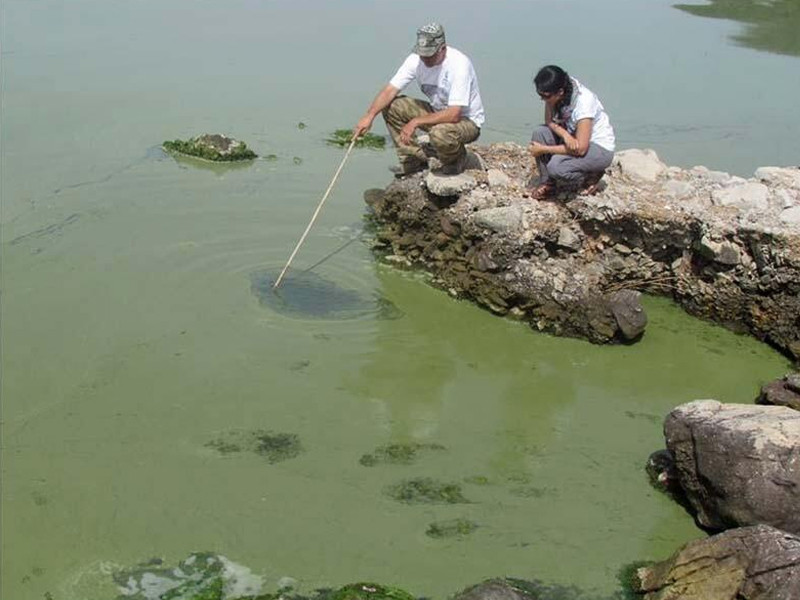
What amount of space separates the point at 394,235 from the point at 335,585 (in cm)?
395

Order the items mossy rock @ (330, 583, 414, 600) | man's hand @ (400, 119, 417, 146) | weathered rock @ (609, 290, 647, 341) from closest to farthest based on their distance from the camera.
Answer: mossy rock @ (330, 583, 414, 600)
weathered rock @ (609, 290, 647, 341)
man's hand @ (400, 119, 417, 146)

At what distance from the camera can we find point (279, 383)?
6051 millimetres

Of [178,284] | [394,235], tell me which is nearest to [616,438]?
[394,235]

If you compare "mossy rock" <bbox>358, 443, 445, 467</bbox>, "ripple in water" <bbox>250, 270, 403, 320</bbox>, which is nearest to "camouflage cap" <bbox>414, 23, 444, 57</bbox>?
"ripple in water" <bbox>250, 270, 403, 320</bbox>

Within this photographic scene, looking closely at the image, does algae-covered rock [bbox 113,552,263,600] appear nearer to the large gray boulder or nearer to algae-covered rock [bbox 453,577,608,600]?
algae-covered rock [bbox 453,577,608,600]

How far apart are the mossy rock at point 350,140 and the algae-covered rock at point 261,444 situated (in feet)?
17.5

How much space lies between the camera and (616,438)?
19.1 feet

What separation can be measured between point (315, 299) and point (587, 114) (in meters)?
2.43

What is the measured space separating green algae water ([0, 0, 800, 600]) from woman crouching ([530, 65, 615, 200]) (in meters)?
1.15

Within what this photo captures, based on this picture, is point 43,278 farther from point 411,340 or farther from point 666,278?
point 666,278

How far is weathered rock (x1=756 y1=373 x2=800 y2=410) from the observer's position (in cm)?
579

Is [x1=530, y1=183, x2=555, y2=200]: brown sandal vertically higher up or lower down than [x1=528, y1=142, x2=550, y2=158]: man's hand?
lower down

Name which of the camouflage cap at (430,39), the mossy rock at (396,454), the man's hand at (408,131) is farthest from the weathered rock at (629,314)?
the camouflage cap at (430,39)

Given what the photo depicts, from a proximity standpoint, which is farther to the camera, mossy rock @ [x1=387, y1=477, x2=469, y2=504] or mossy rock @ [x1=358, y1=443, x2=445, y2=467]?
mossy rock @ [x1=358, y1=443, x2=445, y2=467]
